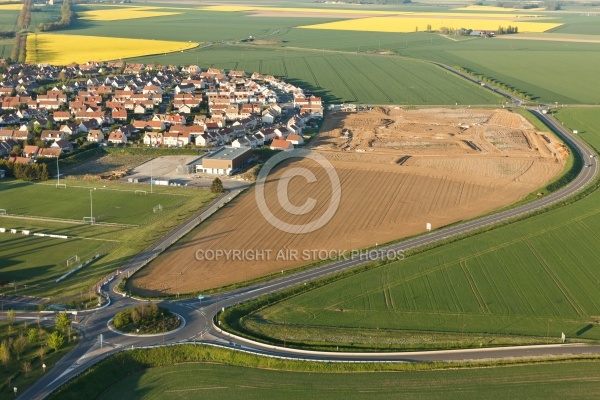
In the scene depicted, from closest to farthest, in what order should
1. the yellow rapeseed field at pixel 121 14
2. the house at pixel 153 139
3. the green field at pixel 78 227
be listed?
the green field at pixel 78 227
the house at pixel 153 139
the yellow rapeseed field at pixel 121 14

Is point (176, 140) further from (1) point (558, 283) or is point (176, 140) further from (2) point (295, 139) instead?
(1) point (558, 283)

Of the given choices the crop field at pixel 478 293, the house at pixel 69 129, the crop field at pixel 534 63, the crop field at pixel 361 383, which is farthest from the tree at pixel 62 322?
the crop field at pixel 534 63

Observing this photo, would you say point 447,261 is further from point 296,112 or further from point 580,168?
point 296,112

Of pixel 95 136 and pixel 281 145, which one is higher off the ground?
pixel 281 145

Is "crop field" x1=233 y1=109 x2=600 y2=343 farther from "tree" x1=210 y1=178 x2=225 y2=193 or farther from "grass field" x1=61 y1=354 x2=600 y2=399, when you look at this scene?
"tree" x1=210 y1=178 x2=225 y2=193

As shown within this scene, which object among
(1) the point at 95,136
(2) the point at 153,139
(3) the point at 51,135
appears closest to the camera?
(3) the point at 51,135

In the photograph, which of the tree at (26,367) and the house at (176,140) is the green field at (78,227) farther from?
the house at (176,140)

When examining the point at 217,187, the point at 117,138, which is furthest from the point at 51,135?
the point at 217,187
